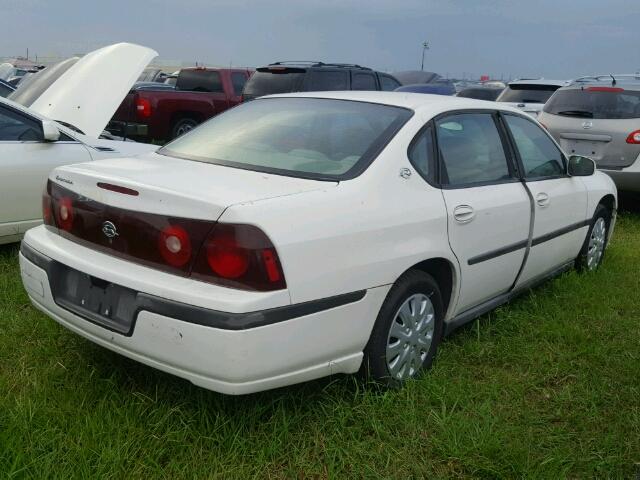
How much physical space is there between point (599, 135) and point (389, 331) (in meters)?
5.34

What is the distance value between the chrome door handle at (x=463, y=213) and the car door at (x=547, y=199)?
2.47 ft

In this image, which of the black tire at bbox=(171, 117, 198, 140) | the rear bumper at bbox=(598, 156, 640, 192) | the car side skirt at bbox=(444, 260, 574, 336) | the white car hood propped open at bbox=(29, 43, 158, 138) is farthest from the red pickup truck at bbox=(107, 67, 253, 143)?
the car side skirt at bbox=(444, 260, 574, 336)

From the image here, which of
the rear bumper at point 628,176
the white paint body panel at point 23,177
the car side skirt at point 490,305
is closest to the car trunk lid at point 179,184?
the car side skirt at point 490,305

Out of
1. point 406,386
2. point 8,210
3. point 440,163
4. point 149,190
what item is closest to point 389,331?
point 406,386

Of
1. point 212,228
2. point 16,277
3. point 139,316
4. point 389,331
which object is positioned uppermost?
point 212,228

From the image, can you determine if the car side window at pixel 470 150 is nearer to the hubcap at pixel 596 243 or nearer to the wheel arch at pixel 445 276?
the wheel arch at pixel 445 276

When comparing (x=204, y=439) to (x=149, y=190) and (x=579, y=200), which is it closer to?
(x=149, y=190)

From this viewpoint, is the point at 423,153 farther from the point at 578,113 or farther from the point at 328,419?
the point at 578,113

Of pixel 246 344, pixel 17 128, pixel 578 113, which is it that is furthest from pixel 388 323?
pixel 578 113

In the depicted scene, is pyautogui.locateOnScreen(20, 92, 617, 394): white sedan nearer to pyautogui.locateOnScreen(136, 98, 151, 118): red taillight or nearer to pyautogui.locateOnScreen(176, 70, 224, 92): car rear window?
pyautogui.locateOnScreen(136, 98, 151, 118): red taillight

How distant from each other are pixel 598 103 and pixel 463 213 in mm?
5047

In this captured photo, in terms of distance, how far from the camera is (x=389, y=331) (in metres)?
2.91

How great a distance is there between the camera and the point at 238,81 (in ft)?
41.6

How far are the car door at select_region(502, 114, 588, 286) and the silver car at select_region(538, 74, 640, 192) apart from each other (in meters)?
2.85
